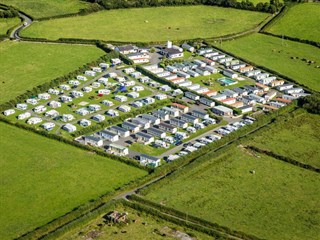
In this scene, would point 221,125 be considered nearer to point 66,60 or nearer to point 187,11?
point 66,60

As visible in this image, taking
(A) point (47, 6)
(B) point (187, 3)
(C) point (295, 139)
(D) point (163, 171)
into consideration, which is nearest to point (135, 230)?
(D) point (163, 171)

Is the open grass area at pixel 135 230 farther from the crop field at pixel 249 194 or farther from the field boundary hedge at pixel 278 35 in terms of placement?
the field boundary hedge at pixel 278 35

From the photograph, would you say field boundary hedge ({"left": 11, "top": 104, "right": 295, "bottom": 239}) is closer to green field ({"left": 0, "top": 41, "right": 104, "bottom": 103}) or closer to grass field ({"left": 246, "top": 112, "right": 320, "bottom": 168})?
grass field ({"left": 246, "top": 112, "right": 320, "bottom": 168})

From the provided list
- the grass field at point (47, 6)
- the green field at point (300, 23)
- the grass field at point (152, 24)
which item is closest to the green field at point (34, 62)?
the grass field at point (152, 24)

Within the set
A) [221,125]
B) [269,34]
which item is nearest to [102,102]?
[221,125]

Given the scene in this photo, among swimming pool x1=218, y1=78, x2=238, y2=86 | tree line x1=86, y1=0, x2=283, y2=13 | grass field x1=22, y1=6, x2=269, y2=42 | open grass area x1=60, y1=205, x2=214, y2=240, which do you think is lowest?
open grass area x1=60, y1=205, x2=214, y2=240

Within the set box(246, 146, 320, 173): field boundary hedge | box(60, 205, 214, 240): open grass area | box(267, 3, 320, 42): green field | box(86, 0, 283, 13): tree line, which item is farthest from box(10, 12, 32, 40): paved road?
box(60, 205, 214, 240): open grass area
